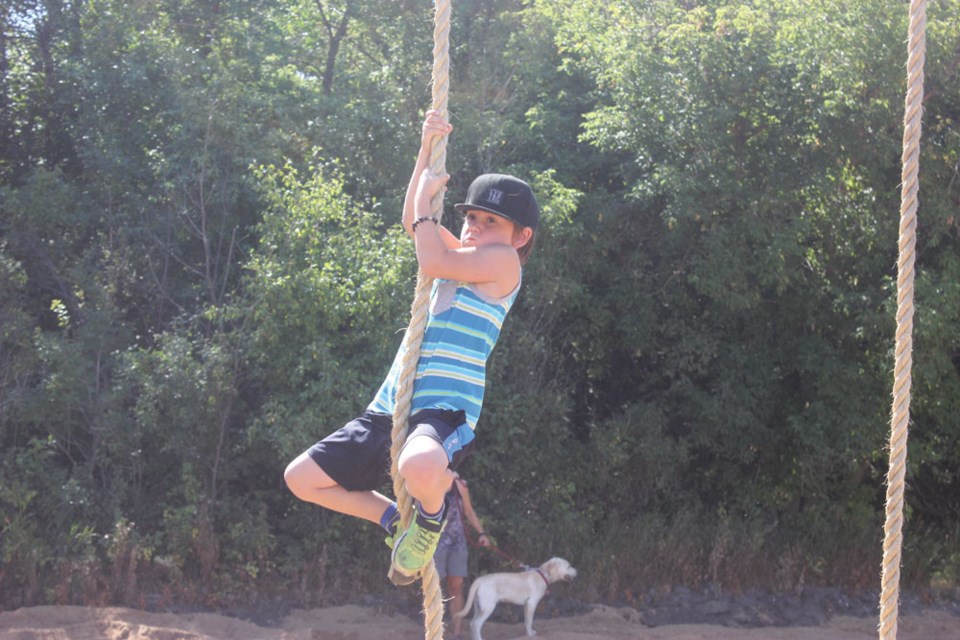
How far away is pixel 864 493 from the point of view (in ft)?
32.6

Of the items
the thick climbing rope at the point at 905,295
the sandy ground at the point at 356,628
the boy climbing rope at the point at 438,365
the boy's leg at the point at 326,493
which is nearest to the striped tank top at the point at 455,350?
the boy climbing rope at the point at 438,365

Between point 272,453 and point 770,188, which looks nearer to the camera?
point 272,453

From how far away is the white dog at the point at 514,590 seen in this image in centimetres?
773

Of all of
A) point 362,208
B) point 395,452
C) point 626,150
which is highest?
point 626,150

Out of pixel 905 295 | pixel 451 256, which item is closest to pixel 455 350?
pixel 451 256

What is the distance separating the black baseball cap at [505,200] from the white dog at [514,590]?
4924 millimetres

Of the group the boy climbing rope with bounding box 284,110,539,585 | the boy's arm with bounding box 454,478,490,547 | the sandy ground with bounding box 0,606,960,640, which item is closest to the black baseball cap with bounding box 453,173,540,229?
the boy climbing rope with bounding box 284,110,539,585

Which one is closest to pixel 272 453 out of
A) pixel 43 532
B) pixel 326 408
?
pixel 326 408

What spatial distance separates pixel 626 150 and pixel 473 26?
7.60 feet

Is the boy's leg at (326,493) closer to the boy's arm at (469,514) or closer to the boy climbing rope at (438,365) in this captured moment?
the boy climbing rope at (438,365)

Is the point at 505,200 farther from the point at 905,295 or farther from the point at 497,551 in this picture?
the point at 497,551

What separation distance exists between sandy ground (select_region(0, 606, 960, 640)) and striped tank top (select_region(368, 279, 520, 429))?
4910mm

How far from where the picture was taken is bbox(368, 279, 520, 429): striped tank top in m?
3.21

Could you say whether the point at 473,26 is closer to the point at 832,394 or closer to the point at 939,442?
the point at 832,394
